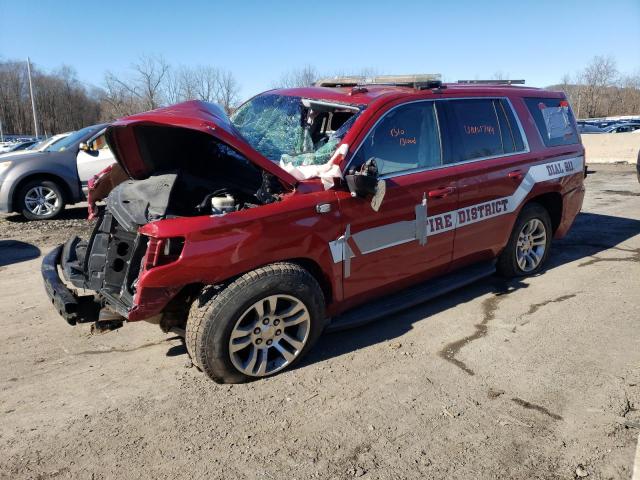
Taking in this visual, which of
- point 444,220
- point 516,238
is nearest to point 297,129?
point 444,220

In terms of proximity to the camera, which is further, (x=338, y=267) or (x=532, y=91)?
(x=532, y=91)

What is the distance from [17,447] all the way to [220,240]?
158cm

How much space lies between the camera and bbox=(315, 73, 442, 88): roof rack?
13.8ft

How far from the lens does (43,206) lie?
882 centimetres

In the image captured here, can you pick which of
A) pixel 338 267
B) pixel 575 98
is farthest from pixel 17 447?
pixel 575 98

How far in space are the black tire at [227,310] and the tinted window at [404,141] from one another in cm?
100

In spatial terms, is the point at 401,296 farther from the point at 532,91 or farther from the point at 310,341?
the point at 532,91

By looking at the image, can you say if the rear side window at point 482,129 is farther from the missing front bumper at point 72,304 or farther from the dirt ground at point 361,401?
the missing front bumper at point 72,304

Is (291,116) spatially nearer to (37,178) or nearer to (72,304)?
(72,304)

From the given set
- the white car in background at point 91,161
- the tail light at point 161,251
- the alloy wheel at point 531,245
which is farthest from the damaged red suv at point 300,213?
the white car in background at point 91,161

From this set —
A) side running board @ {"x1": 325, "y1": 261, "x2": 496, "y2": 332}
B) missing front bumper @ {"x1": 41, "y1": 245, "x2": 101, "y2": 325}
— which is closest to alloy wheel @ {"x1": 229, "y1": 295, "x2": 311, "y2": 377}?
side running board @ {"x1": 325, "y1": 261, "x2": 496, "y2": 332}

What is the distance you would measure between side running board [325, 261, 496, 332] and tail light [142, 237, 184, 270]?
1362mm

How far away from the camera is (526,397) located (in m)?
3.11

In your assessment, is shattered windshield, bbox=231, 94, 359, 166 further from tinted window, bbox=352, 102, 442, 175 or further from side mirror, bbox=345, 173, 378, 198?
side mirror, bbox=345, 173, 378, 198
